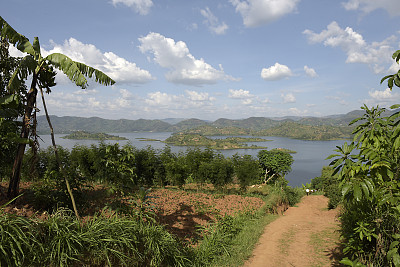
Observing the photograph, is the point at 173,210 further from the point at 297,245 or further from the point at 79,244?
the point at 79,244

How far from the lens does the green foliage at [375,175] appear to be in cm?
229

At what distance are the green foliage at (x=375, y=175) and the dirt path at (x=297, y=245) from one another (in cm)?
211

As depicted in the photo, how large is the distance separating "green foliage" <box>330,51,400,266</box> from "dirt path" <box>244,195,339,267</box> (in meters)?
2.11

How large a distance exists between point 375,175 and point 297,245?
490 centimetres

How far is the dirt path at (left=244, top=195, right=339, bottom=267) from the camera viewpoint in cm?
530

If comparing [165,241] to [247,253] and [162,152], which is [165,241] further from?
[162,152]

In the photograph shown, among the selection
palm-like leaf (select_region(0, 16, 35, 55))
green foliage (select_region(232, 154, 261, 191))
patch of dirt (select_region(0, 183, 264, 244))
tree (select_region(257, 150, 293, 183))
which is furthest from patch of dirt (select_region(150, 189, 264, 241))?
tree (select_region(257, 150, 293, 183))

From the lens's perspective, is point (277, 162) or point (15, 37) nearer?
point (15, 37)

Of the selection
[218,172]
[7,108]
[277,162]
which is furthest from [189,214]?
[277,162]

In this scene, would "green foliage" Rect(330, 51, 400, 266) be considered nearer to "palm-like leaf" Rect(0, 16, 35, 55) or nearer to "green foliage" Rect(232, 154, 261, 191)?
"palm-like leaf" Rect(0, 16, 35, 55)

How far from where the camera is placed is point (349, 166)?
8.55ft

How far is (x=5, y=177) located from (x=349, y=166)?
16697 millimetres

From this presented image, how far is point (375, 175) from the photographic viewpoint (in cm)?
256

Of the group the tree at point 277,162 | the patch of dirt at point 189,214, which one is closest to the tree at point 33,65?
the patch of dirt at point 189,214
